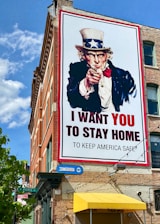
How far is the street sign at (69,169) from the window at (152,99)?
6.98 meters

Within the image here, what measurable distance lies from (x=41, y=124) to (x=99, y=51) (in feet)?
33.8

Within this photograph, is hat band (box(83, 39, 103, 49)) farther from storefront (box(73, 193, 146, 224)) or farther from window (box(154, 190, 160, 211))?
window (box(154, 190, 160, 211))

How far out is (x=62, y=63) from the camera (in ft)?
71.2

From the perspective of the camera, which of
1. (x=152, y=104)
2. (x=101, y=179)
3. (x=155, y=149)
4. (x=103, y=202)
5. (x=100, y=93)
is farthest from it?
(x=152, y=104)

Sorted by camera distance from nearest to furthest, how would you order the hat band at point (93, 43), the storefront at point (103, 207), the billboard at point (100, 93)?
the storefront at point (103, 207) < the billboard at point (100, 93) < the hat band at point (93, 43)

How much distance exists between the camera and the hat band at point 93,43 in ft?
75.2

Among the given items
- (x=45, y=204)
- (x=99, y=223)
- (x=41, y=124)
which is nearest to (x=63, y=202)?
(x=99, y=223)

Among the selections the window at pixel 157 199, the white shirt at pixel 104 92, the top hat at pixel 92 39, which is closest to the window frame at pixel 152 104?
the white shirt at pixel 104 92

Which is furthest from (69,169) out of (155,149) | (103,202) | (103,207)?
(155,149)

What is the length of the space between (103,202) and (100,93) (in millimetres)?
7487

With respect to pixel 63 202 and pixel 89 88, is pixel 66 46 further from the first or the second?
pixel 63 202

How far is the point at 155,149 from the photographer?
22.5 m

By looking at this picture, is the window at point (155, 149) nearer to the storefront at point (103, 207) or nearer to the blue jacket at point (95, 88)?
the blue jacket at point (95, 88)

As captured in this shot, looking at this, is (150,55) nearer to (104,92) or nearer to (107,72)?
A: (107,72)
